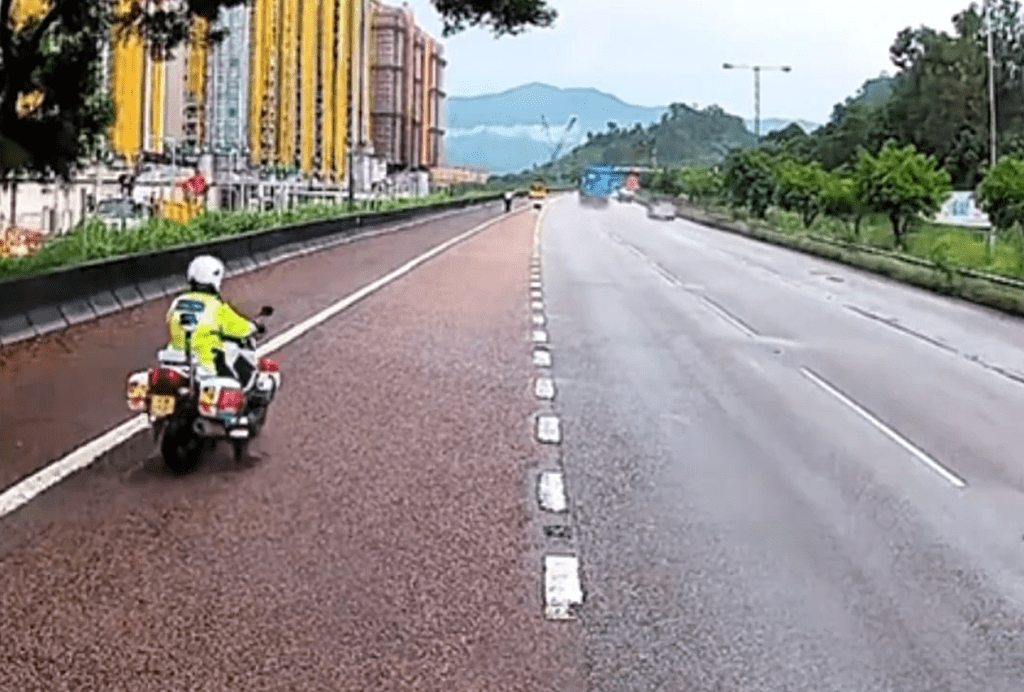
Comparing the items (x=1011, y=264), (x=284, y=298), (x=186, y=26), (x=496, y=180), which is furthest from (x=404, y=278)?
(x=496, y=180)

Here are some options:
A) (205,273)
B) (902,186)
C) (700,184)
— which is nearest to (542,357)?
(205,273)

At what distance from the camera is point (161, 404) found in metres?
9.81

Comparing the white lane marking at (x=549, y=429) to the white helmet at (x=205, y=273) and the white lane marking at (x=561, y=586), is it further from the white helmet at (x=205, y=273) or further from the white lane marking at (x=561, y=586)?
the white lane marking at (x=561, y=586)

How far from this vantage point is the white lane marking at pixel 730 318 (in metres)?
22.1

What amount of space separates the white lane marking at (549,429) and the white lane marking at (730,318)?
8849 mm

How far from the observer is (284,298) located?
25.2 metres

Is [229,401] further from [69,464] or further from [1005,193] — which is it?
[1005,193]

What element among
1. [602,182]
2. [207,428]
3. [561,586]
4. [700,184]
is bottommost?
[561,586]

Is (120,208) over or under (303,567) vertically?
Answer: over

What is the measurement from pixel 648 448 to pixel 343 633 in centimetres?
535

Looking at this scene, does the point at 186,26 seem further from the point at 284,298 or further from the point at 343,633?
the point at 343,633

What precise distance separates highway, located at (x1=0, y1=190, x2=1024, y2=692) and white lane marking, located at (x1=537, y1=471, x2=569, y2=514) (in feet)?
0.29

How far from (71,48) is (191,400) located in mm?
15269

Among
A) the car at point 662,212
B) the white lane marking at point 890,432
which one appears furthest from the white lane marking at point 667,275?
the car at point 662,212
